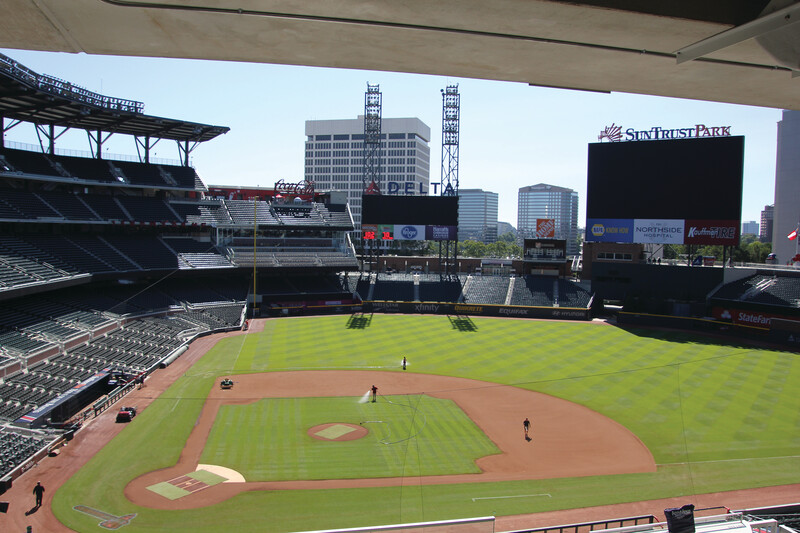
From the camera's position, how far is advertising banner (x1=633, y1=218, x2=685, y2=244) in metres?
55.8

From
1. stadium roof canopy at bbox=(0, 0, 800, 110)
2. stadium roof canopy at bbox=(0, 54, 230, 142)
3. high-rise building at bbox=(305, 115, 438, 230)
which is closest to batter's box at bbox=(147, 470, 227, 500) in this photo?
stadium roof canopy at bbox=(0, 0, 800, 110)

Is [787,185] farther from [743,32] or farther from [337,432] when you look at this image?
[743,32]

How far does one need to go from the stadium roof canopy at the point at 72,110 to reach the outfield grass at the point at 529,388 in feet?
85.2

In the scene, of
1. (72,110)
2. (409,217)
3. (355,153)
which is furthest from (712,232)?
(355,153)

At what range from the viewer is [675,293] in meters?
57.2

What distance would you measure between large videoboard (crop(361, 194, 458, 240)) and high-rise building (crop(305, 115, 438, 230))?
80035 mm

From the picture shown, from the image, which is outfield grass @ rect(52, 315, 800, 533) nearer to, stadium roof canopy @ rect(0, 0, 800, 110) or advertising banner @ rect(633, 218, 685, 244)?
advertising banner @ rect(633, 218, 685, 244)

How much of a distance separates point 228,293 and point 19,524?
43828mm

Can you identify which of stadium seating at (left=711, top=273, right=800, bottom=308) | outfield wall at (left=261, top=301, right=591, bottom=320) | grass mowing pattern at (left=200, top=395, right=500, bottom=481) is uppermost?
stadium seating at (left=711, top=273, right=800, bottom=308)

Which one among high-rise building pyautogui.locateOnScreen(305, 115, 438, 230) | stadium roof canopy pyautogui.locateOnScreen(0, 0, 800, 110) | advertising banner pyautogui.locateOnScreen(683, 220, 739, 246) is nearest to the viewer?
stadium roof canopy pyautogui.locateOnScreen(0, 0, 800, 110)

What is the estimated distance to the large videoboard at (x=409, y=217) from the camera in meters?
67.8

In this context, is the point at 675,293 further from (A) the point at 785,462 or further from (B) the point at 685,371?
(A) the point at 785,462

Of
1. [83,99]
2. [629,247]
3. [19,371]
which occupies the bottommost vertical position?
[19,371]

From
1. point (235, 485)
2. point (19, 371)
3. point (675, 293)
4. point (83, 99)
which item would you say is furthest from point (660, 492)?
point (83, 99)
